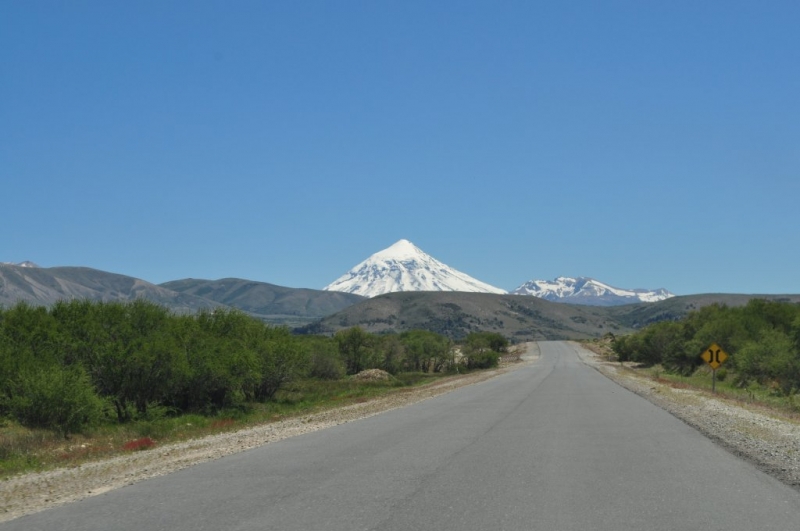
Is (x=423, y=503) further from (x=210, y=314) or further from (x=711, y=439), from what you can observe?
(x=210, y=314)

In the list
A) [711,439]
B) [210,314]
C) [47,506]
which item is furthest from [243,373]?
[47,506]

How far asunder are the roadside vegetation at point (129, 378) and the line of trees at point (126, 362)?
5cm

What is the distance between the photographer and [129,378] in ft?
102

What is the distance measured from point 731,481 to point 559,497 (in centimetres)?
335

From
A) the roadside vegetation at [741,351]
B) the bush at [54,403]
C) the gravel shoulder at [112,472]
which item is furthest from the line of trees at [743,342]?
the bush at [54,403]

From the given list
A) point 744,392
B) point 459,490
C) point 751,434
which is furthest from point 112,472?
point 744,392

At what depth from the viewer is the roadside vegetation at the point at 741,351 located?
48.5 meters

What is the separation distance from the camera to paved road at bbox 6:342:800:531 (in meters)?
8.86

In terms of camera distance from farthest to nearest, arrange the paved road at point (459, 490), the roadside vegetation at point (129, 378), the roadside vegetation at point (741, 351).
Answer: the roadside vegetation at point (741, 351)
the roadside vegetation at point (129, 378)
the paved road at point (459, 490)

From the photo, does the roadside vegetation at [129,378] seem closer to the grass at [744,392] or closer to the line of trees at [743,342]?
the grass at [744,392]

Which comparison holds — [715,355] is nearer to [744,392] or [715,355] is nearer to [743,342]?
[744,392]

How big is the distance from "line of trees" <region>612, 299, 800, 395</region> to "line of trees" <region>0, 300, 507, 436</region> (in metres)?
31.6

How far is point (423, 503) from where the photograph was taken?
32.3ft

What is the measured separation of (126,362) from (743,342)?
2023 inches
